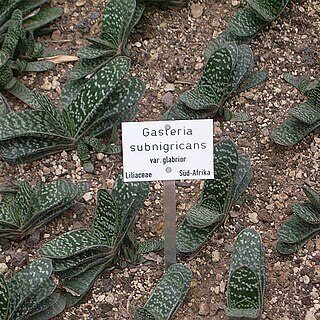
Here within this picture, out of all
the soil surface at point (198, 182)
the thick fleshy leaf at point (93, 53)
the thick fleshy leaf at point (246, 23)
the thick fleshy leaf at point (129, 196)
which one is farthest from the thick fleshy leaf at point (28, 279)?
the thick fleshy leaf at point (246, 23)

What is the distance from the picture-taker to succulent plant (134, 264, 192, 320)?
241 cm

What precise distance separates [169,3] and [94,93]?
2.07 feet

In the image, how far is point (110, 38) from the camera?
301 cm

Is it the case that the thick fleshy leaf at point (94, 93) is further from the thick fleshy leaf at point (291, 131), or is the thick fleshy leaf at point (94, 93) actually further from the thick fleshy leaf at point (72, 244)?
the thick fleshy leaf at point (291, 131)

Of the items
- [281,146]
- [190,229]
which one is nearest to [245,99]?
[281,146]

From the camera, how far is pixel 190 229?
263 centimetres

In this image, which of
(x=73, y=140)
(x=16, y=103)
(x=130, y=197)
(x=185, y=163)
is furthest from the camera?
(x=16, y=103)

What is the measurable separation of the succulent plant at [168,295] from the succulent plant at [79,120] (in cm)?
52

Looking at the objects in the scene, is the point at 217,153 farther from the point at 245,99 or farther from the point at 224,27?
the point at 224,27

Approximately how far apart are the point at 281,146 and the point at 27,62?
1.01 m

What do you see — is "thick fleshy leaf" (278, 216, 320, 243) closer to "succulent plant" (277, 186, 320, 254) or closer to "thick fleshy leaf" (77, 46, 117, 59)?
"succulent plant" (277, 186, 320, 254)

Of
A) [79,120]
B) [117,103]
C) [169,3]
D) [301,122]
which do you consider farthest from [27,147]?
[301,122]

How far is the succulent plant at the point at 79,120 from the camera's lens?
274cm

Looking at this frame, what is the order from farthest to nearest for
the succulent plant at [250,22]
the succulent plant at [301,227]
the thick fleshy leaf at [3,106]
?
the succulent plant at [250,22], the thick fleshy leaf at [3,106], the succulent plant at [301,227]
